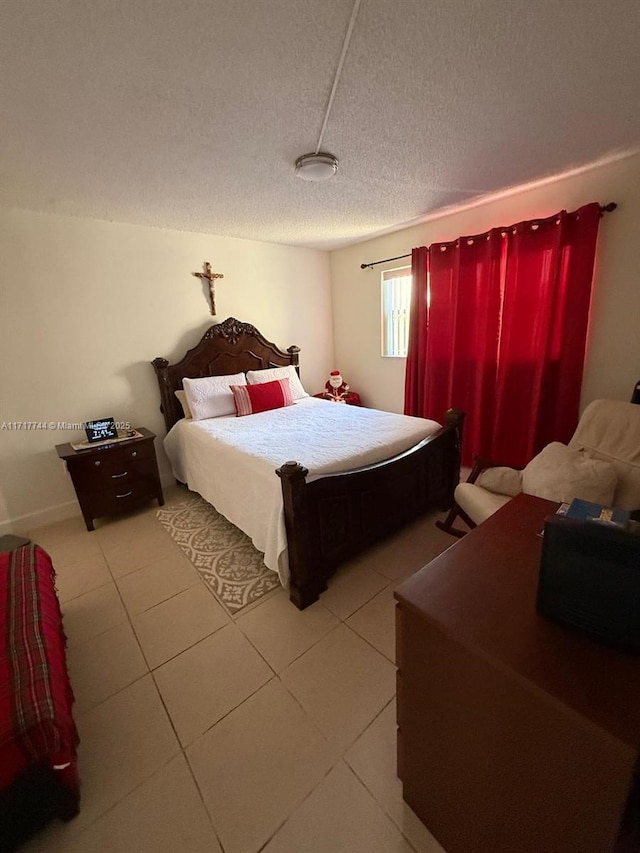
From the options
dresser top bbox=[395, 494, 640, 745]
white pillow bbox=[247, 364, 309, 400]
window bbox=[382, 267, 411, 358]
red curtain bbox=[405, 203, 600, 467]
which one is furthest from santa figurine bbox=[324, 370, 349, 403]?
dresser top bbox=[395, 494, 640, 745]

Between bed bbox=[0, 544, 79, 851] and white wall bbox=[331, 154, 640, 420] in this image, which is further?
white wall bbox=[331, 154, 640, 420]

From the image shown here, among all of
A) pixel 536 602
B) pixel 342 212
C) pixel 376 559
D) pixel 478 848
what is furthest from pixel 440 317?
pixel 478 848

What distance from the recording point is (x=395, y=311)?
3674 mm

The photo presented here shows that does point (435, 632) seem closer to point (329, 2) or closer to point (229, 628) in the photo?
point (229, 628)

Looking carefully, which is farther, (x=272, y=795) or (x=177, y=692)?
(x=177, y=692)

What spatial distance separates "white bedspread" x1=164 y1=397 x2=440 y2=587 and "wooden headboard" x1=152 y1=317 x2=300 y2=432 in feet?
1.02

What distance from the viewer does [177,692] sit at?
1385 mm

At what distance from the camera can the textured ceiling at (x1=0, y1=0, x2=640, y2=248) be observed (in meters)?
1.04

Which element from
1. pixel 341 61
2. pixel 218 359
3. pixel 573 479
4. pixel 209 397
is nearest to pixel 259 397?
pixel 209 397

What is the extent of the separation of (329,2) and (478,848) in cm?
225

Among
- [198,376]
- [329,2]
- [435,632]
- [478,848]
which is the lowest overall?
[478,848]

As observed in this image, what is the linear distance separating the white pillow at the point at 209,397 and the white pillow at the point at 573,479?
7.77 feet

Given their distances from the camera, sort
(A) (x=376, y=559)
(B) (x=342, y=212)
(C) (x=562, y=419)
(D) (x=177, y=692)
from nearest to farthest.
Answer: (D) (x=177, y=692) < (A) (x=376, y=559) < (C) (x=562, y=419) < (B) (x=342, y=212)

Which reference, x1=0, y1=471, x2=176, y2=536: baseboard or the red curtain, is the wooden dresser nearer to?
the red curtain
